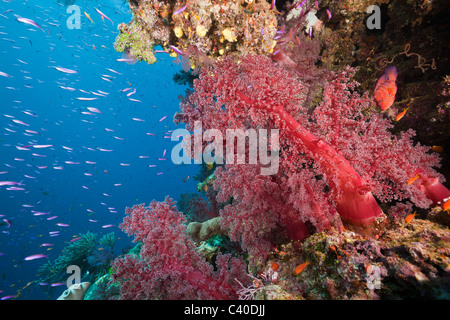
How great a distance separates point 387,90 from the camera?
2.99 m

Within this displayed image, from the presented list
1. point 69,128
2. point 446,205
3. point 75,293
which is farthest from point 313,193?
point 69,128

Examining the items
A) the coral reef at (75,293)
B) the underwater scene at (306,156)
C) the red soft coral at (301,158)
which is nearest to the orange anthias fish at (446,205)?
the underwater scene at (306,156)

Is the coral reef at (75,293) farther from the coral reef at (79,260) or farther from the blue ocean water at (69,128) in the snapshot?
the blue ocean water at (69,128)

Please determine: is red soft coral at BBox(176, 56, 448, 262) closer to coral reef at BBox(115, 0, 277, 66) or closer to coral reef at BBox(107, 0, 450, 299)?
coral reef at BBox(107, 0, 450, 299)

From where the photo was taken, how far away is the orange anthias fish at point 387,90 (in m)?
2.98

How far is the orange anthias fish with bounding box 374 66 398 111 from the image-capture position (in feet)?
9.78

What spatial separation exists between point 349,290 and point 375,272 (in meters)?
0.27

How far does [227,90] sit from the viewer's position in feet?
8.70

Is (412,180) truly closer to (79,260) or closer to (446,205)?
(446,205)

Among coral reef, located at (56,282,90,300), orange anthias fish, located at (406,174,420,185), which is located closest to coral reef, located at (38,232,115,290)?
coral reef, located at (56,282,90,300)

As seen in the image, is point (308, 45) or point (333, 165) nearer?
point (333, 165)
